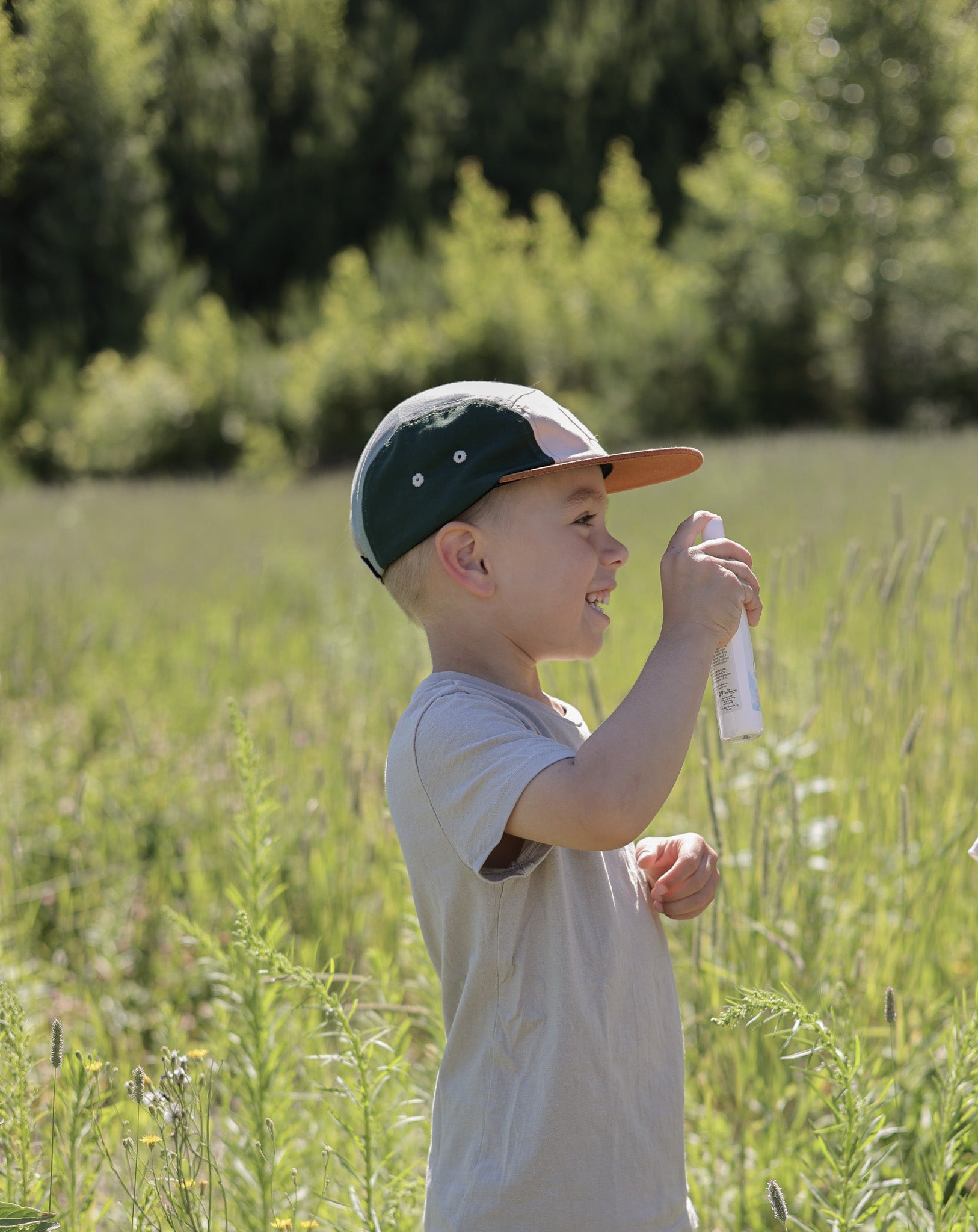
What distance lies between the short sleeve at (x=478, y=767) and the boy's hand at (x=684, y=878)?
223 mm

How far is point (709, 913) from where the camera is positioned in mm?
1936

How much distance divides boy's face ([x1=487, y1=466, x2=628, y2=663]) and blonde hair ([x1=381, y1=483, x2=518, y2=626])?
0.04ft

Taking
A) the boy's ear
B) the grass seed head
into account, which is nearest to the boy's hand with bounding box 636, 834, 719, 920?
the boy's ear

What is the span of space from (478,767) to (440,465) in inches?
12.7

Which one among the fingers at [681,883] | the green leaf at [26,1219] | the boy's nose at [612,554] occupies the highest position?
the boy's nose at [612,554]

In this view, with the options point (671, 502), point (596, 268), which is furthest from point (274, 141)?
point (671, 502)

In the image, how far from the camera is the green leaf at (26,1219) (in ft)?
3.42

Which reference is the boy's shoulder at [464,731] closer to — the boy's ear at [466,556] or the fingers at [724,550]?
the boy's ear at [466,556]

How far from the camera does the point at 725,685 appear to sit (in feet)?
3.89

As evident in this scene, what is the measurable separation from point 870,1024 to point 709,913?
1.48ft

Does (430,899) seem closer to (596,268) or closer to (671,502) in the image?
(671,502)

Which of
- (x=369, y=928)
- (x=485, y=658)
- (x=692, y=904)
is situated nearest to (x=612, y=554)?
(x=485, y=658)

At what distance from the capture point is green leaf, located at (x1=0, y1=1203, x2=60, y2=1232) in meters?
1.04

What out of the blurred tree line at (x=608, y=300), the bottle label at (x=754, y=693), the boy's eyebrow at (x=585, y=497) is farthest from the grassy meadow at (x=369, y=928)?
the blurred tree line at (x=608, y=300)
